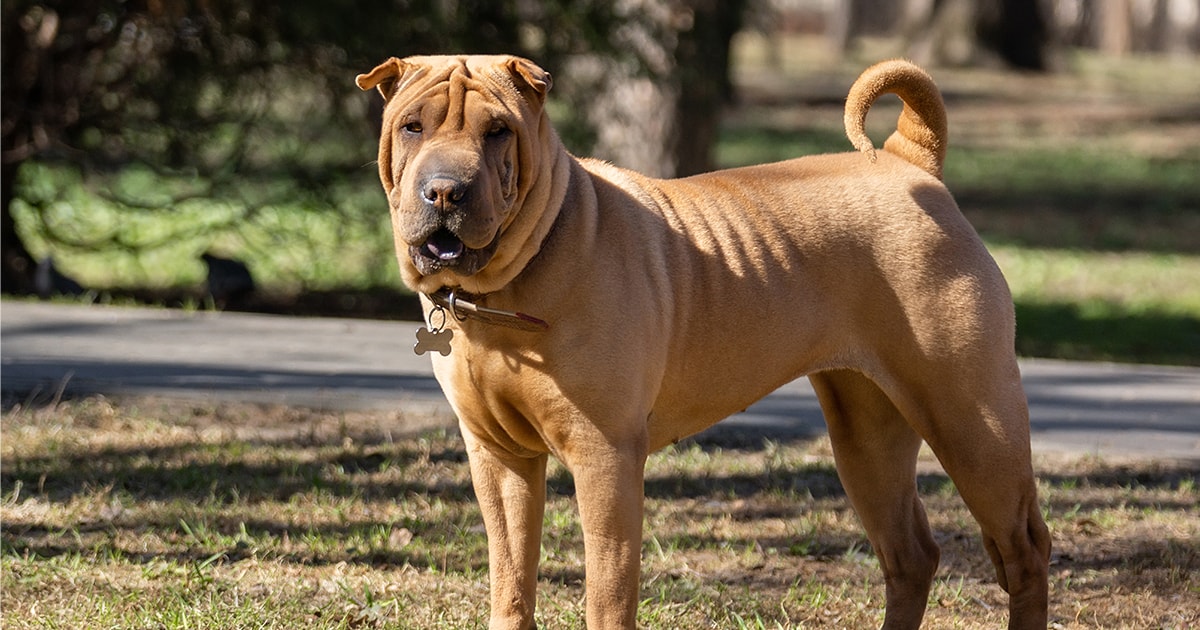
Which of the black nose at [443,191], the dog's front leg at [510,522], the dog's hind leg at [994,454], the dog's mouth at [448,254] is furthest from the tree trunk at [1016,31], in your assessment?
the black nose at [443,191]

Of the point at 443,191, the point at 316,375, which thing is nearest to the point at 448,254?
the point at 443,191

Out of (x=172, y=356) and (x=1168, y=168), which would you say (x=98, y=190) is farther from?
(x=1168, y=168)

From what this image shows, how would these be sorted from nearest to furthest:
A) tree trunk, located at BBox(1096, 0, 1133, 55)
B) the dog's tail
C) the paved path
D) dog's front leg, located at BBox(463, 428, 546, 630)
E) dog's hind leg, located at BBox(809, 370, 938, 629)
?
1. dog's front leg, located at BBox(463, 428, 546, 630)
2. the dog's tail
3. dog's hind leg, located at BBox(809, 370, 938, 629)
4. the paved path
5. tree trunk, located at BBox(1096, 0, 1133, 55)

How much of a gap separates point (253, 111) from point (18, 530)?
5.24 m

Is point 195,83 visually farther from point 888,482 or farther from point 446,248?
point 446,248

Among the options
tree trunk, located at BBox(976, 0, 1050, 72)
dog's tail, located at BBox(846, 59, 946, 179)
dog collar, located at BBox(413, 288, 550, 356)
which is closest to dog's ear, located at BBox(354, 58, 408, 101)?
Result: dog collar, located at BBox(413, 288, 550, 356)

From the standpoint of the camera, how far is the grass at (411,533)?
464cm

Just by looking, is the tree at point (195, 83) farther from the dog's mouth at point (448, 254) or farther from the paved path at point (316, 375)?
the dog's mouth at point (448, 254)

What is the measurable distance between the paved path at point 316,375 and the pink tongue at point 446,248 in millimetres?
3706

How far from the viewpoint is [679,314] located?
3.89 m

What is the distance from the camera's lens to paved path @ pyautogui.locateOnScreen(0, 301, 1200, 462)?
704 cm

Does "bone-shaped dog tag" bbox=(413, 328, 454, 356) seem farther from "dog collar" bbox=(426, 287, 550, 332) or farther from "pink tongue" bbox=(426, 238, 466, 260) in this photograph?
"pink tongue" bbox=(426, 238, 466, 260)

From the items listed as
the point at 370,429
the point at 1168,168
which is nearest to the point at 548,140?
the point at 370,429

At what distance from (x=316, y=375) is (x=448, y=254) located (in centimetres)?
432
